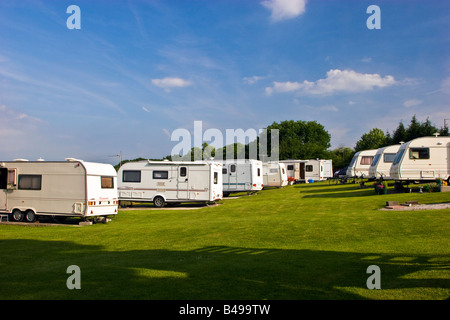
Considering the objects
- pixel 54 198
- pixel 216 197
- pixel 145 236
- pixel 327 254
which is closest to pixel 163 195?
pixel 216 197

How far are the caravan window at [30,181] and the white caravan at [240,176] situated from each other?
15248 millimetres

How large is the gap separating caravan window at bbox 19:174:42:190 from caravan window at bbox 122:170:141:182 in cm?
738

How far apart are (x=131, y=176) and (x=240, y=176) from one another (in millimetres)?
9067

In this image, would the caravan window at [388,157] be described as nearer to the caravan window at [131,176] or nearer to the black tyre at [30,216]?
the caravan window at [131,176]

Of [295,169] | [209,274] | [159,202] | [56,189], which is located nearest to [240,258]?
[209,274]

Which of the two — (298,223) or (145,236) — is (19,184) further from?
(298,223)

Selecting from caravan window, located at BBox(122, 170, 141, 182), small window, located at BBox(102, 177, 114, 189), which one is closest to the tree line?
caravan window, located at BBox(122, 170, 141, 182)

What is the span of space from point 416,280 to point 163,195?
18892 millimetres

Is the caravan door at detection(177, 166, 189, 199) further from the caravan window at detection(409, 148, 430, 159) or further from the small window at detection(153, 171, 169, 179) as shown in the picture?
the caravan window at detection(409, 148, 430, 159)

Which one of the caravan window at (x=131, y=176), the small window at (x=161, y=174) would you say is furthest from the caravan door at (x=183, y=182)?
the caravan window at (x=131, y=176)

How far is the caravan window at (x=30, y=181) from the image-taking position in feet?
56.7

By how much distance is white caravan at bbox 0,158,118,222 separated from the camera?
54.4ft

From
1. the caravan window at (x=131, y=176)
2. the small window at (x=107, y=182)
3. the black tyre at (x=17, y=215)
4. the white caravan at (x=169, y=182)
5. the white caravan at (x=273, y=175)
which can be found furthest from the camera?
the white caravan at (x=273, y=175)
